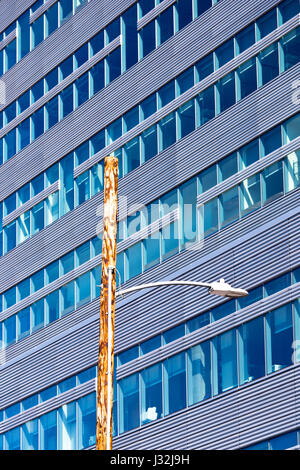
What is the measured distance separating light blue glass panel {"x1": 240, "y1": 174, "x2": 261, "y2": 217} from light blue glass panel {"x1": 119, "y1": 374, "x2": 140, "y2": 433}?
7.42m

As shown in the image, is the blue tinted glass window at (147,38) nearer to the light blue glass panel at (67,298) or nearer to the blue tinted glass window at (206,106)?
the blue tinted glass window at (206,106)

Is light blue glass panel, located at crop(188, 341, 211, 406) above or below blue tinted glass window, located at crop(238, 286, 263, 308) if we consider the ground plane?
below

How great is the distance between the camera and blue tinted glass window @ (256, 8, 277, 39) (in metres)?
38.8

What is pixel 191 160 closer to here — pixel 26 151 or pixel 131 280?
pixel 131 280

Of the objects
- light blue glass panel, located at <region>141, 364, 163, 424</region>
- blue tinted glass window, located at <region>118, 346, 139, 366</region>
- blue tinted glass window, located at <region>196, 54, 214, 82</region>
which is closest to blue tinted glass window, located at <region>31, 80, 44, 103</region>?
blue tinted glass window, located at <region>196, 54, 214, 82</region>

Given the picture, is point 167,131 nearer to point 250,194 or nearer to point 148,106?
point 148,106

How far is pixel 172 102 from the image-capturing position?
43406mm

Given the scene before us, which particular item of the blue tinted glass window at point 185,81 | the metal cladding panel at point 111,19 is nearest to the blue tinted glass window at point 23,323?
the metal cladding panel at point 111,19

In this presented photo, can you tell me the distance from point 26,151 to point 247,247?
1864cm

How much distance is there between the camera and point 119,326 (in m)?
43.3

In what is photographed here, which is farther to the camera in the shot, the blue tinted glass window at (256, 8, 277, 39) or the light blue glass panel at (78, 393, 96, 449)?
the light blue glass panel at (78, 393, 96, 449)

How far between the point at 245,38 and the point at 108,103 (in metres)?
9.01

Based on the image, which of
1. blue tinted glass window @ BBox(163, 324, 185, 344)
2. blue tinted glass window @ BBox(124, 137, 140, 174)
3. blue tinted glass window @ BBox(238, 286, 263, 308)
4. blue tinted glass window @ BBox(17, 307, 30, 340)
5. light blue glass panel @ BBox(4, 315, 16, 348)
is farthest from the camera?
light blue glass panel @ BBox(4, 315, 16, 348)

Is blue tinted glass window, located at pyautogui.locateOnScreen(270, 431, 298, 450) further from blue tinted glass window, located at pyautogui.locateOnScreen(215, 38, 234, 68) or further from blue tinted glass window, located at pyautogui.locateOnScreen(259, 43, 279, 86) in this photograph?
blue tinted glass window, located at pyautogui.locateOnScreen(215, 38, 234, 68)
